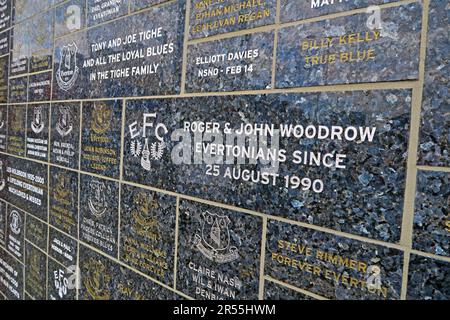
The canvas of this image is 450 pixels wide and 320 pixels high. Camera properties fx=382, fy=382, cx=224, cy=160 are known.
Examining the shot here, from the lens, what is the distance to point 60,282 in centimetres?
168

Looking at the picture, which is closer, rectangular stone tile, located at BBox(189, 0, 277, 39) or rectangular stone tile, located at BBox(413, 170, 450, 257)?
rectangular stone tile, located at BBox(413, 170, 450, 257)

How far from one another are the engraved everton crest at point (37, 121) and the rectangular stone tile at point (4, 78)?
0.46 meters

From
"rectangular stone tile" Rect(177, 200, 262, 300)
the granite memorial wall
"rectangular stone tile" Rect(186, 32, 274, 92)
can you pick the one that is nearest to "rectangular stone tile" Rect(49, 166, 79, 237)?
the granite memorial wall

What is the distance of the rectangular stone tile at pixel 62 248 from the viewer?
5.28ft

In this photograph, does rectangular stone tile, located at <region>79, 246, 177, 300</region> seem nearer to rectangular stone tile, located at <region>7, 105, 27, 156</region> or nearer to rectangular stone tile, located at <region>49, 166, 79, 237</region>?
rectangular stone tile, located at <region>49, 166, 79, 237</region>

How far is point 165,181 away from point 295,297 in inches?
20.9

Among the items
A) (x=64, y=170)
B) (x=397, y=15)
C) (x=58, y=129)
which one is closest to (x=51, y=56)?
(x=58, y=129)

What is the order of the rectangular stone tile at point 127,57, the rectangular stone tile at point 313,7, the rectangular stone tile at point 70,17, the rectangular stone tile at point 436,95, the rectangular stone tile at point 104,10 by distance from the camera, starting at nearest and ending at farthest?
1. the rectangular stone tile at point 436,95
2. the rectangular stone tile at point 313,7
3. the rectangular stone tile at point 127,57
4. the rectangular stone tile at point 104,10
5. the rectangular stone tile at point 70,17

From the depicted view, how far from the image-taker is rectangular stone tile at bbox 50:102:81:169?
1.58 metres

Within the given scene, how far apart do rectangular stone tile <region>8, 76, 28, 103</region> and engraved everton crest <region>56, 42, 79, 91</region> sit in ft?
1.34

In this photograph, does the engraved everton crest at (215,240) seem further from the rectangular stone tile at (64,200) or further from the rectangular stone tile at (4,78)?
the rectangular stone tile at (4,78)

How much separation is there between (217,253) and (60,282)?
98 cm

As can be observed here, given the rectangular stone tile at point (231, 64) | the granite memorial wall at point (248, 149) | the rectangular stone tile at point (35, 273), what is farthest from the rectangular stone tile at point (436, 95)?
the rectangular stone tile at point (35, 273)
